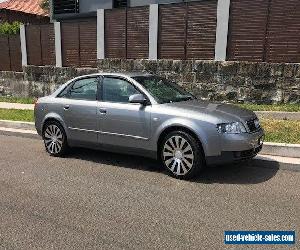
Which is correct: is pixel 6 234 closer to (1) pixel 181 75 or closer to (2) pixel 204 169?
(2) pixel 204 169

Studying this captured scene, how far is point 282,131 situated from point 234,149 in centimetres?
281

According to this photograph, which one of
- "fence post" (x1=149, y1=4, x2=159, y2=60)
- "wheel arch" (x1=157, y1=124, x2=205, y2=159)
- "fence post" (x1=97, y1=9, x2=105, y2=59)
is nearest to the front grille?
"wheel arch" (x1=157, y1=124, x2=205, y2=159)

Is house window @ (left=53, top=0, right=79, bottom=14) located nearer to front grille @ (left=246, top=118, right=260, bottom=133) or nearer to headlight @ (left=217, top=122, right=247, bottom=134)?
front grille @ (left=246, top=118, right=260, bottom=133)

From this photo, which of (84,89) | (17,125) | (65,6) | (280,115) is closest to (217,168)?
(84,89)

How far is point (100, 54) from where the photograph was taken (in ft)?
A: 47.9

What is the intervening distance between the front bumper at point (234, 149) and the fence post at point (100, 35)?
32.4ft

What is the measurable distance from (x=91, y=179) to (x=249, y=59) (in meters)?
7.09

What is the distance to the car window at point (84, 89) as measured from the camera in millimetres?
6926

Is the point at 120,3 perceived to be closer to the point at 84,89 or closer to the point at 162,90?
the point at 84,89

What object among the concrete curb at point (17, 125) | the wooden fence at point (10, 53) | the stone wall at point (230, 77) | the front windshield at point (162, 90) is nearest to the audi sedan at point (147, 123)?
the front windshield at point (162, 90)

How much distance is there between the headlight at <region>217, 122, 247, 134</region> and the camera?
553cm

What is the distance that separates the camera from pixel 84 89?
7090mm

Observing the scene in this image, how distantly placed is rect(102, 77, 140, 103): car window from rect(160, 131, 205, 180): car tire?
3.69ft

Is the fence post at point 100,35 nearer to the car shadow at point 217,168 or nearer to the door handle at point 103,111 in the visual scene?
the car shadow at point 217,168
